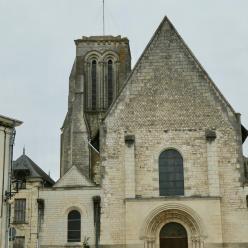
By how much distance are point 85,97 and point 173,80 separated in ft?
69.1

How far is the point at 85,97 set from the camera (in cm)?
4547

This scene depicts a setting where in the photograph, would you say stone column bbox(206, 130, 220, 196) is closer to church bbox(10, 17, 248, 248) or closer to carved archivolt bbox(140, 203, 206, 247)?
church bbox(10, 17, 248, 248)

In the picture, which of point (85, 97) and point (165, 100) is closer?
point (165, 100)

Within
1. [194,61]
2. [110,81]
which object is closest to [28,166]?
[110,81]

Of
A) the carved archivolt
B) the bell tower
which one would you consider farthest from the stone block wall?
the bell tower

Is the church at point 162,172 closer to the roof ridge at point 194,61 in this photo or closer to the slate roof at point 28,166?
the roof ridge at point 194,61

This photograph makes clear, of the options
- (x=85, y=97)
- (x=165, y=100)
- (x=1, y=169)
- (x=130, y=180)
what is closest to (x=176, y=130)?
(x=165, y=100)

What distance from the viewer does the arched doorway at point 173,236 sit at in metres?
23.5

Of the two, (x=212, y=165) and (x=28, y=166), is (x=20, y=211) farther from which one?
(x=212, y=165)

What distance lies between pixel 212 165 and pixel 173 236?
11.8ft

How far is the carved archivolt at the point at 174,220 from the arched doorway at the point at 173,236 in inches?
8.7

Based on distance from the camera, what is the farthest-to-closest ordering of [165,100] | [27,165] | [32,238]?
[27,165], [32,238], [165,100]

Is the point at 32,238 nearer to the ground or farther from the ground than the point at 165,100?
nearer to the ground

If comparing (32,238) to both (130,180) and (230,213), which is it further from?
(230,213)
